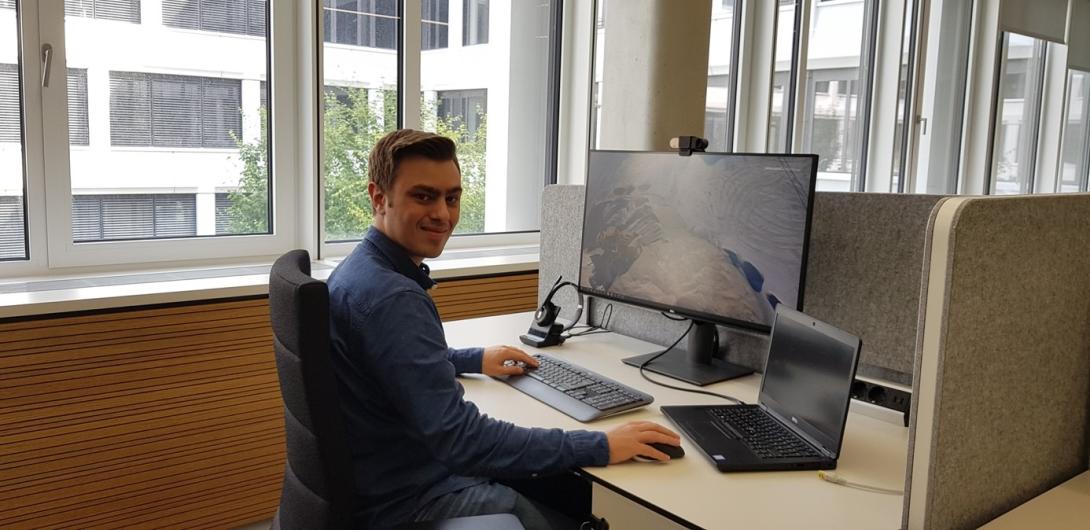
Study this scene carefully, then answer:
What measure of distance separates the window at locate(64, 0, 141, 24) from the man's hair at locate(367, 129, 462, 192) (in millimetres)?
1509

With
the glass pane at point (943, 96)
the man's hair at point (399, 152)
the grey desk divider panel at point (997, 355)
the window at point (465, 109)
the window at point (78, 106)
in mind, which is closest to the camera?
the grey desk divider panel at point (997, 355)

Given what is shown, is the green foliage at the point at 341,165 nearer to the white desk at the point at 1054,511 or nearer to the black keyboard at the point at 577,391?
the black keyboard at the point at 577,391

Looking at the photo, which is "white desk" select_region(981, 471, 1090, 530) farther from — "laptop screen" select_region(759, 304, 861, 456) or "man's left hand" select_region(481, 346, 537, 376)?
"man's left hand" select_region(481, 346, 537, 376)

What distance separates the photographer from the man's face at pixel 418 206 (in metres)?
1.38

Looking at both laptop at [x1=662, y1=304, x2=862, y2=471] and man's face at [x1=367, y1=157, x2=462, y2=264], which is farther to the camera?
man's face at [x1=367, y1=157, x2=462, y2=264]

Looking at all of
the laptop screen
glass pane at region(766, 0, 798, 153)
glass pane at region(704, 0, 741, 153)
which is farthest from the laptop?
glass pane at region(766, 0, 798, 153)

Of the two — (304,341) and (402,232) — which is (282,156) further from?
(304,341)

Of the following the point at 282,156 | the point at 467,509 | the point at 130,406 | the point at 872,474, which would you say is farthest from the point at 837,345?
the point at 282,156

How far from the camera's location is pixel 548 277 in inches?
91.2

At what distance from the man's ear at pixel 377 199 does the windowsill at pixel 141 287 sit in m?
1.07

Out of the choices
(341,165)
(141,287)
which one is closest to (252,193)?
(341,165)

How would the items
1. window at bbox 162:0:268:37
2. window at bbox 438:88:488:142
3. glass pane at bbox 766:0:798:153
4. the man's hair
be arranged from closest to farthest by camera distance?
1. the man's hair
2. window at bbox 162:0:268:37
3. window at bbox 438:88:488:142
4. glass pane at bbox 766:0:798:153

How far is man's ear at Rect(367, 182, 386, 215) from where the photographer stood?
4.59 feet

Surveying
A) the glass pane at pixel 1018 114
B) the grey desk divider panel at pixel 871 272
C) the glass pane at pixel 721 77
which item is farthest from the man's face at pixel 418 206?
the glass pane at pixel 1018 114
